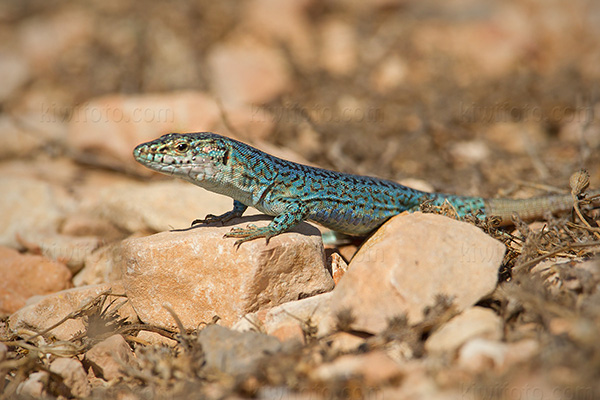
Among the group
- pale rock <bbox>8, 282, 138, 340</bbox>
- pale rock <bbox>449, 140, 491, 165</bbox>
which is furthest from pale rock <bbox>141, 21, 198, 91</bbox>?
pale rock <bbox>8, 282, 138, 340</bbox>

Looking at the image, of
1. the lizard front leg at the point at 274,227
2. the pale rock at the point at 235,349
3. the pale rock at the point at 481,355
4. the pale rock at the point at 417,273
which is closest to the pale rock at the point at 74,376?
the pale rock at the point at 235,349

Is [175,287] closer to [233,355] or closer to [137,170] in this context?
[233,355]

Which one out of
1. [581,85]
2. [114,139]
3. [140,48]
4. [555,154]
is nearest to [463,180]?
[555,154]

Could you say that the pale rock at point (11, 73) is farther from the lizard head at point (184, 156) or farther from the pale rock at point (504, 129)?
the pale rock at point (504, 129)

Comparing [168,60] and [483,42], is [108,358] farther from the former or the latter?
[483,42]

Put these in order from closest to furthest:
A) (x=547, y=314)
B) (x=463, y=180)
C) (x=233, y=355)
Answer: (x=547, y=314)
(x=233, y=355)
(x=463, y=180)

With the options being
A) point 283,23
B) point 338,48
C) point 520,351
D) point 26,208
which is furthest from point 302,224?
point 283,23
